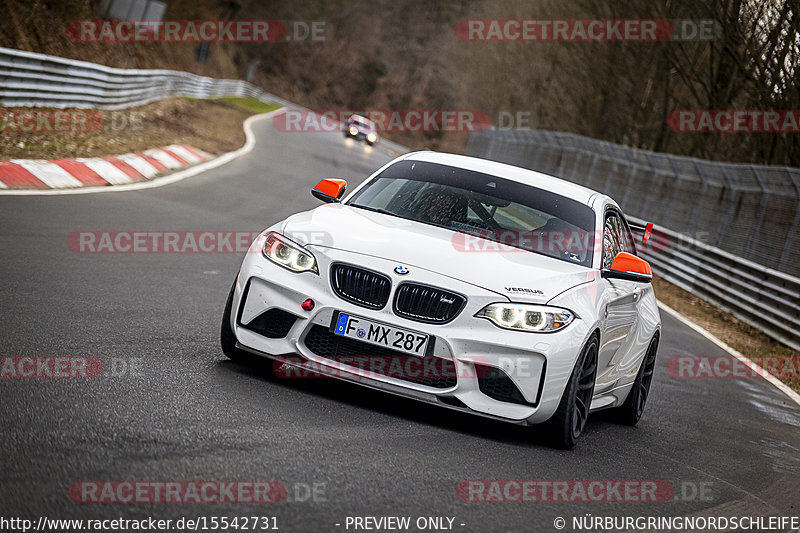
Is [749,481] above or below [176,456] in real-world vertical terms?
below

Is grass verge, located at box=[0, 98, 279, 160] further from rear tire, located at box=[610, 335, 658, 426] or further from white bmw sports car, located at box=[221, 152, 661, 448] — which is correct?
rear tire, located at box=[610, 335, 658, 426]

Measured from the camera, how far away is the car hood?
6.39 metres

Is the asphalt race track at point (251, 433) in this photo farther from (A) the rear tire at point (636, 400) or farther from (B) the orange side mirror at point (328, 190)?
(B) the orange side mirror at point (328, 190)

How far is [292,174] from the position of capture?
84.7ft

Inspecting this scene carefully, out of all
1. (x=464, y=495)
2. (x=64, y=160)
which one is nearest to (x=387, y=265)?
(x=464, y=495)

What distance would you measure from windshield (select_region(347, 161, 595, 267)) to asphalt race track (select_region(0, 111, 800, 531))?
1.22 m

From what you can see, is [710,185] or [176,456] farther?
[710,185]

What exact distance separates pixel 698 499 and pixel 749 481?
1.00 metres

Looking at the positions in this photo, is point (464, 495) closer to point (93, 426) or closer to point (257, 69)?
point (93, 426)

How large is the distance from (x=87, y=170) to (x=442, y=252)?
10585 mm

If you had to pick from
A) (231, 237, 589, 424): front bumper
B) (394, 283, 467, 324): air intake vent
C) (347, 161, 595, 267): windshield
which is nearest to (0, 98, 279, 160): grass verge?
(347, 161, 595, 267): windshield

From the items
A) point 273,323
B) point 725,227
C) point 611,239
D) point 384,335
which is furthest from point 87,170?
point 725,227

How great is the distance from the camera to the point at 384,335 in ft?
20.3

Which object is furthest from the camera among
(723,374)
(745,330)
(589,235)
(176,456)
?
(745,330)
